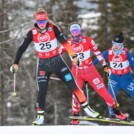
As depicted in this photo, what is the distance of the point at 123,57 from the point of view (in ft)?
33.8

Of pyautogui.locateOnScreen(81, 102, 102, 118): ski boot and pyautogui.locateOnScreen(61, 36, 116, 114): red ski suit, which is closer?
pyautogui.locateOnScreen(81, 102, 102, 118): ski boot

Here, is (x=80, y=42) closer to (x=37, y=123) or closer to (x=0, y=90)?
(x=37, y=123)

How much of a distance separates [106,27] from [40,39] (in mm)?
20743

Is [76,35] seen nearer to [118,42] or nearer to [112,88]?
[118,42]

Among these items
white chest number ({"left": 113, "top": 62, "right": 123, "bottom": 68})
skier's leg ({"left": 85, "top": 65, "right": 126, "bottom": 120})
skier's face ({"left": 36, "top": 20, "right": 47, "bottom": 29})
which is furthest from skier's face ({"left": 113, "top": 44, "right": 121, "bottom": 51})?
skier's face ({"left": 36, "top": 20, "right": 47, "bottom": 29})

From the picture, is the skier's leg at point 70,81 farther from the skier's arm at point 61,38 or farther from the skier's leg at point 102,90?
the skier's leg at point 102,90
